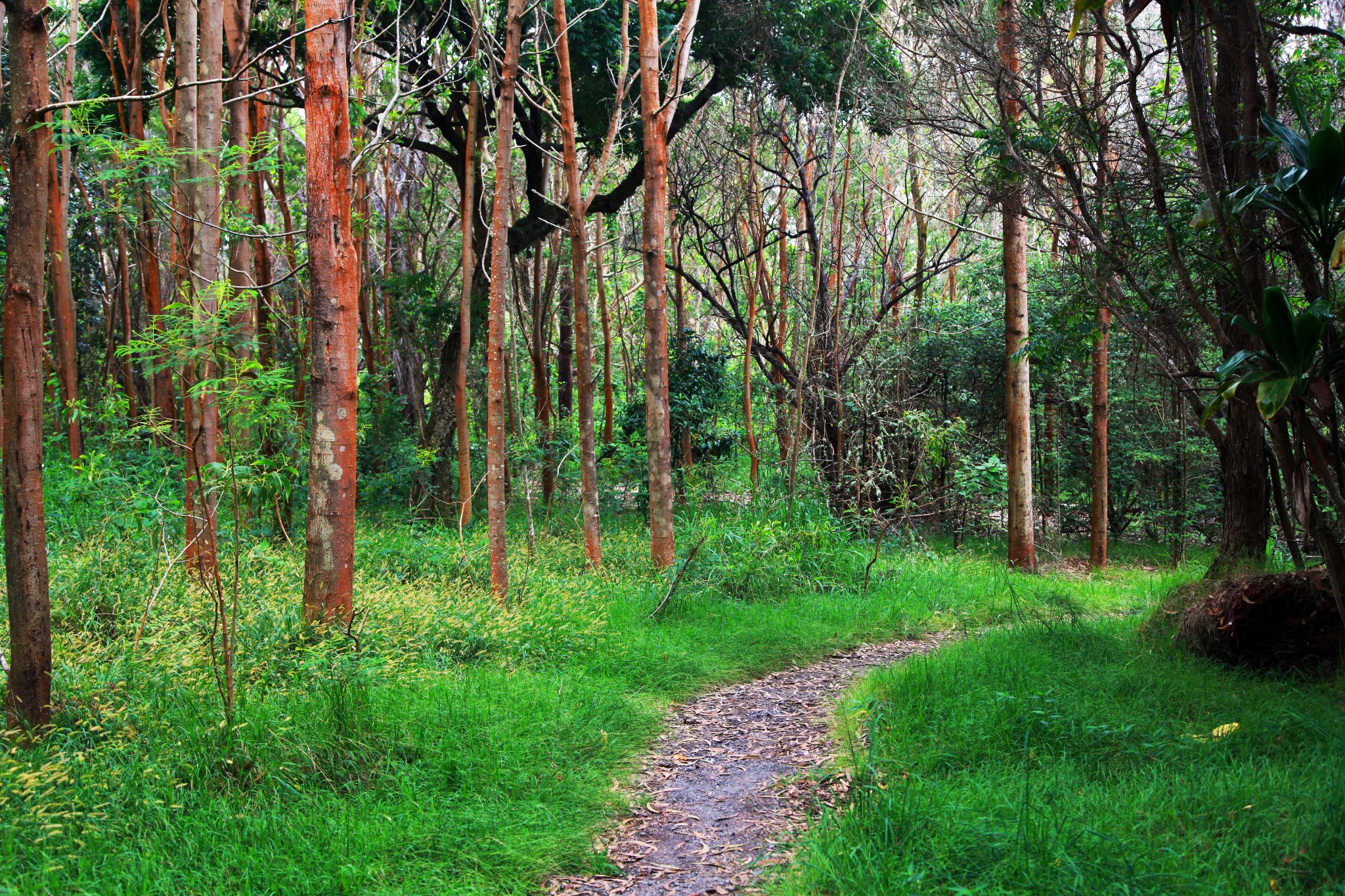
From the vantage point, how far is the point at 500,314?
6.87 metres

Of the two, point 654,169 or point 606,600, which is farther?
point 654,169

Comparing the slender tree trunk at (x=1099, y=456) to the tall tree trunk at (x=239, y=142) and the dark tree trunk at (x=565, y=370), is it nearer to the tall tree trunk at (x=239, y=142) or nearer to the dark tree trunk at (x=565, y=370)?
the dark tree trunk at (x=565, y=370)

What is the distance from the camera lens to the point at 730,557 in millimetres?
8398

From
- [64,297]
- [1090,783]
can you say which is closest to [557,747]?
[1090,783]

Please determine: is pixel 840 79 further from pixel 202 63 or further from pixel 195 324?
pixel 195 324

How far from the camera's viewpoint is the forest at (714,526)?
330 centimetres

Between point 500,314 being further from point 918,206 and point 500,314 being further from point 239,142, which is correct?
point 918,206

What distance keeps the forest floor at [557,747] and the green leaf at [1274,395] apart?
1.53 meters

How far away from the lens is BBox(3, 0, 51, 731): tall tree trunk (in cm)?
334

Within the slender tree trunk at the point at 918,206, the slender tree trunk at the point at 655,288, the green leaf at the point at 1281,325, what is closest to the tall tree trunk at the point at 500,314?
the slender tree trunk at the point at 655,288

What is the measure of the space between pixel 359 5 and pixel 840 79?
621cm

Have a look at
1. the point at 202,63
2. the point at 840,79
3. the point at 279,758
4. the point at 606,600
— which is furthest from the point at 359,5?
the point at 279,758

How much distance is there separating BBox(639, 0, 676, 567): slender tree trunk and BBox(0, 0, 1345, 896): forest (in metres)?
0.05

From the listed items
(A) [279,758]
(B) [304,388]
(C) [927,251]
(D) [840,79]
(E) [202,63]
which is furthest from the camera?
(C) [927,251]
